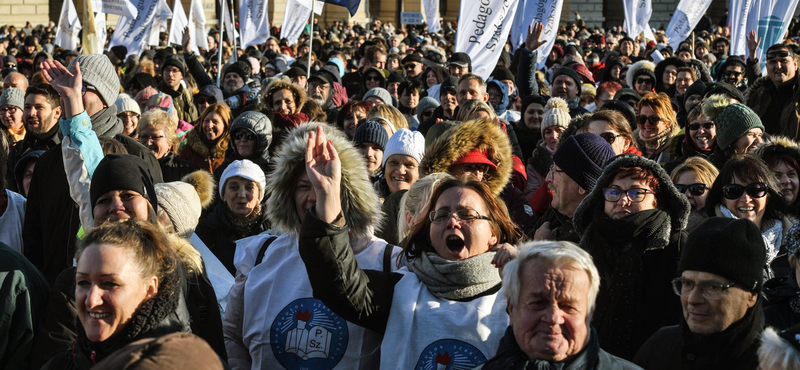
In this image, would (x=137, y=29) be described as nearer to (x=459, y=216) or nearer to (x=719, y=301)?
(x=459, y=216)

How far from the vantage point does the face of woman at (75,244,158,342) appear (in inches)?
117

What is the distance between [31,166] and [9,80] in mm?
4554

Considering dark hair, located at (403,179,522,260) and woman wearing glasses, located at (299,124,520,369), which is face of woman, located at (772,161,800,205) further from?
woman wearing glasses, located at (299,124,520,369)

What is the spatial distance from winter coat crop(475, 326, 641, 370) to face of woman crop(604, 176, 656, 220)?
966 mm

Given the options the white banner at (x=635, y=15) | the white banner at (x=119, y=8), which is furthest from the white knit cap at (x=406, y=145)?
the white banner at (x=635, y=15)

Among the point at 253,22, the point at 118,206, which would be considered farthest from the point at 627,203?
the point at 253,22

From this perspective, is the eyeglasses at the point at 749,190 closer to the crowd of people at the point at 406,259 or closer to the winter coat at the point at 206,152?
the crowd of people at the point at 406,259

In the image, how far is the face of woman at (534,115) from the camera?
8359mm

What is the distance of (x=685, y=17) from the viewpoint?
1570 centimetres

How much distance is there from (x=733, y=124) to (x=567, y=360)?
3594 millimetres

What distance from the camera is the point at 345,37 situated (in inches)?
1088

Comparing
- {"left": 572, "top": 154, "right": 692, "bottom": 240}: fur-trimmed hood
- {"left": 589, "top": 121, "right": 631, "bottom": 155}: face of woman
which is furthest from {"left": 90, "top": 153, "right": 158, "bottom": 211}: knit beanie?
{"left": 589, "top": 121, "right": 631, "bottom": 155}: face of woman

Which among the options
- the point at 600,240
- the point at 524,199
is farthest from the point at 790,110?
the point at 600,240

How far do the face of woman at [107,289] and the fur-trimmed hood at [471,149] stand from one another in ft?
7.70
